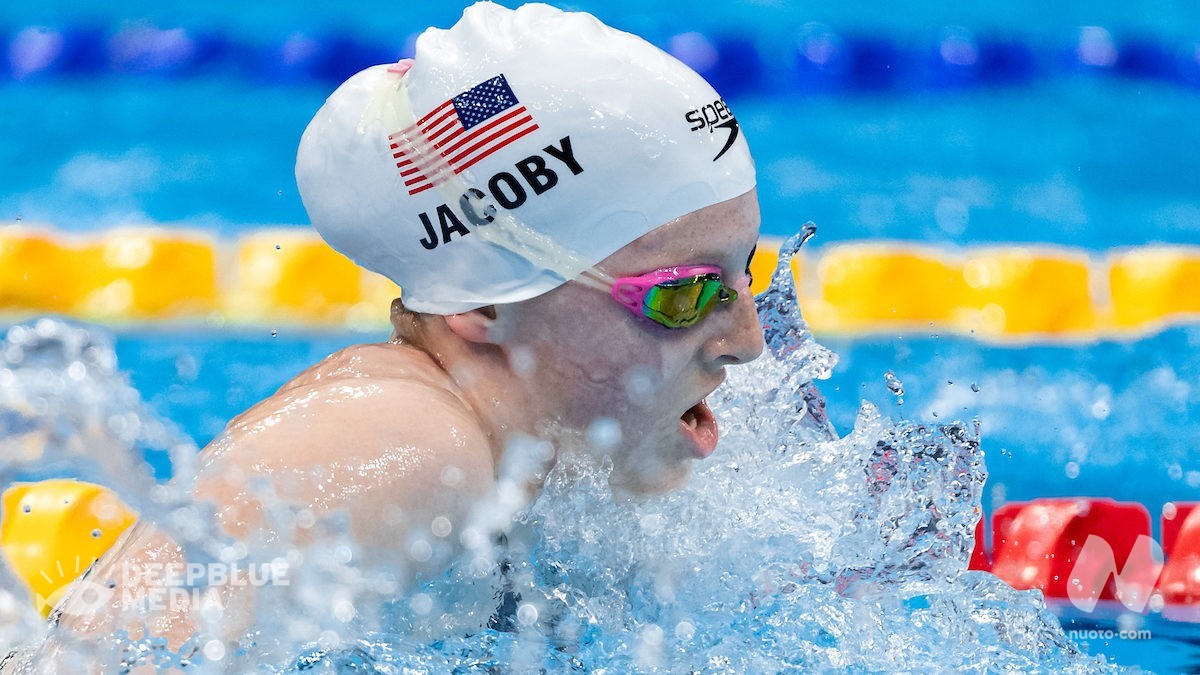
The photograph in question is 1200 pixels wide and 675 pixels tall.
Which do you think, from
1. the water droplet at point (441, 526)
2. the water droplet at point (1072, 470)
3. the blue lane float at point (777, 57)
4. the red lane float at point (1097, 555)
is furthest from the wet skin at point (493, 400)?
the blue lane float at point (777, 57)

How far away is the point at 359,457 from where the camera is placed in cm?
140

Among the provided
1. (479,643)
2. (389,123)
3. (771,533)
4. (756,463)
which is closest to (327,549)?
(479,643)

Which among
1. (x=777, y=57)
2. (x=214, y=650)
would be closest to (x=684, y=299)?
(x=214, y=650)

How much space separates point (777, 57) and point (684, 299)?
3749 mm

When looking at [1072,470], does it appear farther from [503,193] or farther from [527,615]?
[503,193]

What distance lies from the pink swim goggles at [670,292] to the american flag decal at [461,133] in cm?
20

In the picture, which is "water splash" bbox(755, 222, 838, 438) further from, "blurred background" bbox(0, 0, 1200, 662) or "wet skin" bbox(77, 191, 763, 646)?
"blurred background" bbox(0, 0, 1200, 662)

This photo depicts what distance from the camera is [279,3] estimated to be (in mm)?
5625

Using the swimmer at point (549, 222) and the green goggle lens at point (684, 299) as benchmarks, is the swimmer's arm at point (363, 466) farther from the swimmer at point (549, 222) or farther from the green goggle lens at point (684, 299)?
the green goggle lens at point (684, 299)

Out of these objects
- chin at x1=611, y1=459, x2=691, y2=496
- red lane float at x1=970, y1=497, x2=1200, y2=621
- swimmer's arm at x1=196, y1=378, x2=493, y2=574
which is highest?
swimmer's arm at x1=196, y1=378, x2=493, y2=574

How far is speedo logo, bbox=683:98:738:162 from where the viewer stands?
171 cm

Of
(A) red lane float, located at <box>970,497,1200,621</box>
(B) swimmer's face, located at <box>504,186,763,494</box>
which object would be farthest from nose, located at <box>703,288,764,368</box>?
(A) red lane float, located at <box>970,497,1200,621</box>

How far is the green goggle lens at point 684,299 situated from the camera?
164cm

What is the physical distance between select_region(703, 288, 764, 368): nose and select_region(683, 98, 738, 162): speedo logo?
18 cm
